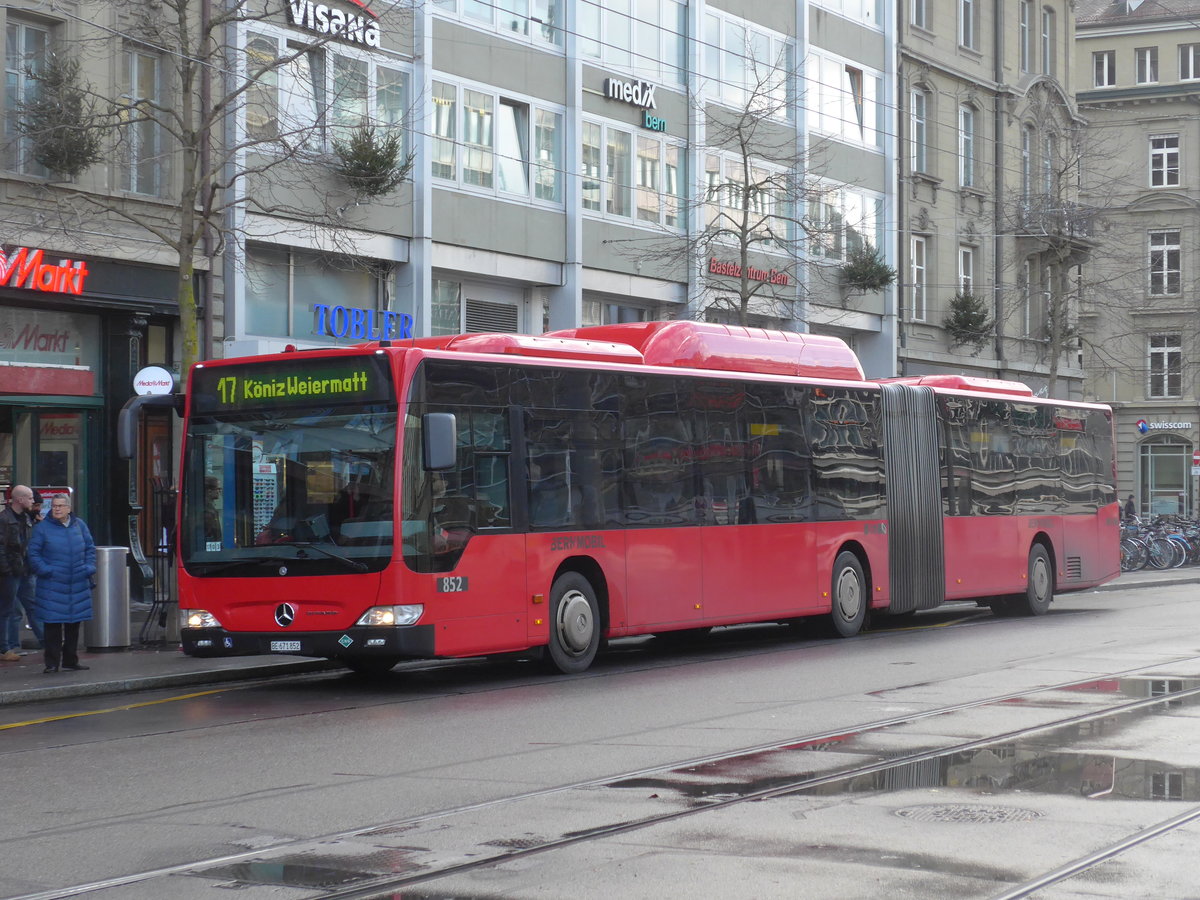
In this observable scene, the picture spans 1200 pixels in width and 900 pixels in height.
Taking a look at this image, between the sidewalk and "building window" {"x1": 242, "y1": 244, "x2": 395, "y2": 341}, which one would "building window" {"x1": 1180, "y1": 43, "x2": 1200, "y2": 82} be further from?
the sidewalk

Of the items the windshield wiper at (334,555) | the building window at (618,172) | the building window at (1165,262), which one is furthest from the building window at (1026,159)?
the windshield wiper at (334,555)

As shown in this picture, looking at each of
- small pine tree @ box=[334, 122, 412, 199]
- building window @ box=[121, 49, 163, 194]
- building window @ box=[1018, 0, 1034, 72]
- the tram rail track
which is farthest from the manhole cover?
building window @ box=[1018, 0, 1034, 72]

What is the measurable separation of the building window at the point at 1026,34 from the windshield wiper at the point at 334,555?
1443 inches

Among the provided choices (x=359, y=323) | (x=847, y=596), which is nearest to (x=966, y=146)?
(x=359, y=323)

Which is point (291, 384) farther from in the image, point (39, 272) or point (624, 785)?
point (39, 272)

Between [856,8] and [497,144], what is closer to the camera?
[497,144]

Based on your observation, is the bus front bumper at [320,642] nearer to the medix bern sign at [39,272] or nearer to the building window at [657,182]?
the medix bern sign at [39,272]

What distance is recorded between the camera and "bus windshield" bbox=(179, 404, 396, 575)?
13.7 metres

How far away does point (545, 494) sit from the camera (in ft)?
49.7

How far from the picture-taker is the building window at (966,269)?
4272 centimetres

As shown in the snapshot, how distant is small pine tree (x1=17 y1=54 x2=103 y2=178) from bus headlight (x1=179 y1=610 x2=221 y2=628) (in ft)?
24.5

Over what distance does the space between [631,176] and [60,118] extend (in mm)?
13485

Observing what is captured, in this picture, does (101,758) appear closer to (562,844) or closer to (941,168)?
(562,844)

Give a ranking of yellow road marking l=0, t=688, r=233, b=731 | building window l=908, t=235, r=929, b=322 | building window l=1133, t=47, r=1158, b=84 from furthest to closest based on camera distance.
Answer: building window l=1133, t=47, r=1158, b=84
building window l=908, t=235, r=929, b=322
yellow road marking l=0, t=688, r=233, b=731
